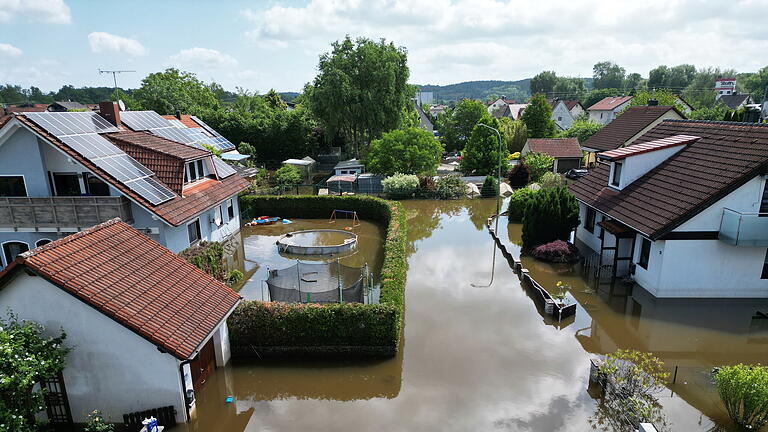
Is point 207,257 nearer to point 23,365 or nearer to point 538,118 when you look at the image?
point 23,365

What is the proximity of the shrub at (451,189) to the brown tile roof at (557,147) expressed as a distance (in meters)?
11.4

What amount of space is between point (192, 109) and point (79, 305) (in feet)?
172

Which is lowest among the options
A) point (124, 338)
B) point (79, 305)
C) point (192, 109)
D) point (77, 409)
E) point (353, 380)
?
point (353, 380)

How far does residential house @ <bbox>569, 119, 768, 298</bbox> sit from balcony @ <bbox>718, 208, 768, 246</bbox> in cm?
4

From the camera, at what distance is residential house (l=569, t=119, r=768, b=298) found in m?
16.1

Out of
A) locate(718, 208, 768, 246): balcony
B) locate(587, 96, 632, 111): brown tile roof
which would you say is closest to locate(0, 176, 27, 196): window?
locate(718, 208, 768, 246): balcony

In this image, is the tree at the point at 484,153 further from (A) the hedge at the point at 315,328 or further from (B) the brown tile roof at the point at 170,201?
(A) the hedge at the point at 315,328

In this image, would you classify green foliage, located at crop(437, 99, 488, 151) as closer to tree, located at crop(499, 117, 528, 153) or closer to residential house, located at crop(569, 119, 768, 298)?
tree, located at crop(499, 117, 528, 153)

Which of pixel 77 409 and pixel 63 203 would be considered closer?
pixel 77 409

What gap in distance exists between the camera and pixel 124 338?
10062mm

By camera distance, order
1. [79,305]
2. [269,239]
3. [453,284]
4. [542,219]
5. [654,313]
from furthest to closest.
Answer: [269,239] → [542,219] → [453,284] → [654,313] → [79,305]

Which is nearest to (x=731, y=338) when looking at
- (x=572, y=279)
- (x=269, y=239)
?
(x=572, y=279)

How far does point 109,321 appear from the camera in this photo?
9891 mm

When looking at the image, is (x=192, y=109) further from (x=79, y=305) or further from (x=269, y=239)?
(x=79, y=305)
